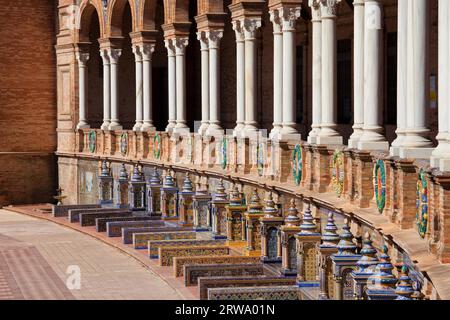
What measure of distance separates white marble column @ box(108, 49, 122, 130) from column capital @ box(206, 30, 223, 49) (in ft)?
26.2

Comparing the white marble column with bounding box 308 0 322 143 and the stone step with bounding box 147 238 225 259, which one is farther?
the stone step with bounding box 147 238 225 259

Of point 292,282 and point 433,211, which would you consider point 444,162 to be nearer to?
point 433,211

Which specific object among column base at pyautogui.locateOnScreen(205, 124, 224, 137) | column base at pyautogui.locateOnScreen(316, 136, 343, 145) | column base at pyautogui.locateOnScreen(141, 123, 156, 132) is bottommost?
column base at pyautogui.locateOnScreen(316, 136, 343, 145)

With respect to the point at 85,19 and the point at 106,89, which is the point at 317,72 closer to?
the point at 106,89

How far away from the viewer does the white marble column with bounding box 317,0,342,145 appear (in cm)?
1847

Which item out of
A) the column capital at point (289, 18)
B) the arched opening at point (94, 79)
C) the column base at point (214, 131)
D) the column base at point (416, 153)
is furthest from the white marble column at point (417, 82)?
the arched opening at point (94, 79)

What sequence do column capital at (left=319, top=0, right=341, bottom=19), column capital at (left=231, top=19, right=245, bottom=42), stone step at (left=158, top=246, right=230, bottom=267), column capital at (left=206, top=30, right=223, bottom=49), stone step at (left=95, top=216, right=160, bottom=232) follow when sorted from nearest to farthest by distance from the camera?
column capital at (left=319, top=0, right=341, bottom=19), stone step at (left=158, top=246, right=230, bottom=267), column capital at (left=231, top=19, right=245, bottom=42), stone step at (left=95, top=216, right=160, bottom=232), column capital at (left=206, top=30, right=223, bottom=49)

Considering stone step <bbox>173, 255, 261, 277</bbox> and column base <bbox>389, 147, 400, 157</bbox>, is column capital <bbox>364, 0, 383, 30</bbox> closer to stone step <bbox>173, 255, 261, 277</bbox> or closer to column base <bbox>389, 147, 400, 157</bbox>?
column base <bbox>389, 147, 400, 157</bbox>

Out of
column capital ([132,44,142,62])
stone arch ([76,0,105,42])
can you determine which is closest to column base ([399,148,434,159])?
column capital ([132,44,142,62])

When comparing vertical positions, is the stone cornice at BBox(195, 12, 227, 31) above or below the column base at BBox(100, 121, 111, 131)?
above

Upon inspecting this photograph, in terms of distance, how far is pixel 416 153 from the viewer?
13.2 meters

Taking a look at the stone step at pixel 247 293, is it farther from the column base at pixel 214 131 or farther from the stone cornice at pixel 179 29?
the stone cornice at pixel 179 29

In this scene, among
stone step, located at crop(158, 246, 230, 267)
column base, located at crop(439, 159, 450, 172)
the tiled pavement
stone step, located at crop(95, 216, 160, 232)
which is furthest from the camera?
stone step, located at crop(95, 216, 160, 232)

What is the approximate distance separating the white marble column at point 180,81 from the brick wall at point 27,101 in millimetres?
10137
